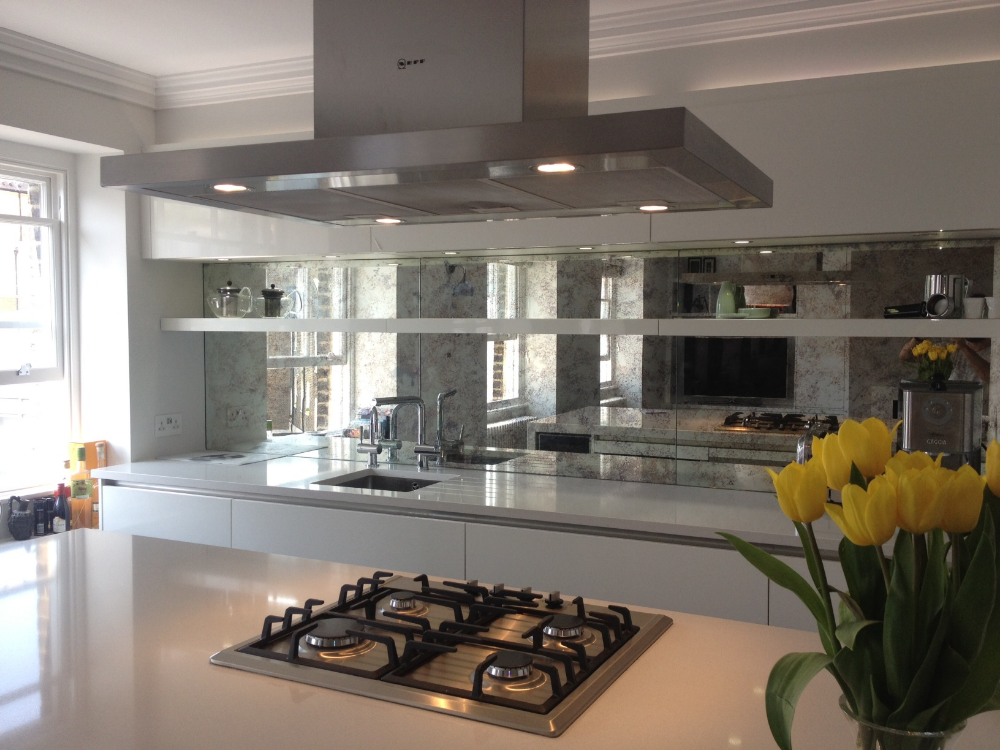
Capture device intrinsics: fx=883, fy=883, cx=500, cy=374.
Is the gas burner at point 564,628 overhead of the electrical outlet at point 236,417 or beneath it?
beneath

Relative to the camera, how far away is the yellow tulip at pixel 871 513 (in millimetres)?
779

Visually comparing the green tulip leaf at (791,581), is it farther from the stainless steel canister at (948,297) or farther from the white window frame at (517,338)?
the white window frame at (517,338)

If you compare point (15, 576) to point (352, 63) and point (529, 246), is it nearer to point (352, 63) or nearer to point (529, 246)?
point (352, 63)

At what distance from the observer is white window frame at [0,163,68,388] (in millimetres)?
4125

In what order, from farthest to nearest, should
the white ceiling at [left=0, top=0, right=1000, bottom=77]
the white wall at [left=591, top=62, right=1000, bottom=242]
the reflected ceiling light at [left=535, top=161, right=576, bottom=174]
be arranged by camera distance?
the white ceiling at [left=0, top=0, right=1000, bottom=77] < the white wall at [left=591, top=62, right=1000, bottom=242] < the reflected ceiling light at [left=535, top=161, right=576, bottom=174]

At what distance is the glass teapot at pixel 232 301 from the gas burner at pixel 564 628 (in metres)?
3.06

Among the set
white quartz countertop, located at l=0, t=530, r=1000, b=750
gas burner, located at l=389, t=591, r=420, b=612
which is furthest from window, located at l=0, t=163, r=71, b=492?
gas burner, located at l=389, t=591, r=420, b=612

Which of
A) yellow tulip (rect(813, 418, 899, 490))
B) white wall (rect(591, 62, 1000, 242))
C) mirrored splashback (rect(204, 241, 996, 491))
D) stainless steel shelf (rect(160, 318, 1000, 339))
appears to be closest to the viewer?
yellow tulip (rect(813, 418, 899, 490))

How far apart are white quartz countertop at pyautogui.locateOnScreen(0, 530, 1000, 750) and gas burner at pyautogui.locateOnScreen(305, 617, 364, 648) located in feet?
0.47

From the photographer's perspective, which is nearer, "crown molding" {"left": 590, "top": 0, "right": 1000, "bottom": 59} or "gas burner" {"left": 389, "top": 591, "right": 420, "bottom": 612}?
"gas burner" {"left": 389, "top": 591, "right": 420, "bottom": 612}

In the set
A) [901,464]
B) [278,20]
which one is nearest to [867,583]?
[901,464]

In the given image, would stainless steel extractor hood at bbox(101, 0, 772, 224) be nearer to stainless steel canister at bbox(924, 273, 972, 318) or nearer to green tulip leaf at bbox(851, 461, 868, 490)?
green tulip leaf at bbox(851, 461, 868, 490)

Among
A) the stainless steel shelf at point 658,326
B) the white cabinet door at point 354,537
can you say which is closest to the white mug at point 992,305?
the stainless steel shelf at point 658,326

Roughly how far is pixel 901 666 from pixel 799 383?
8.30 ft
